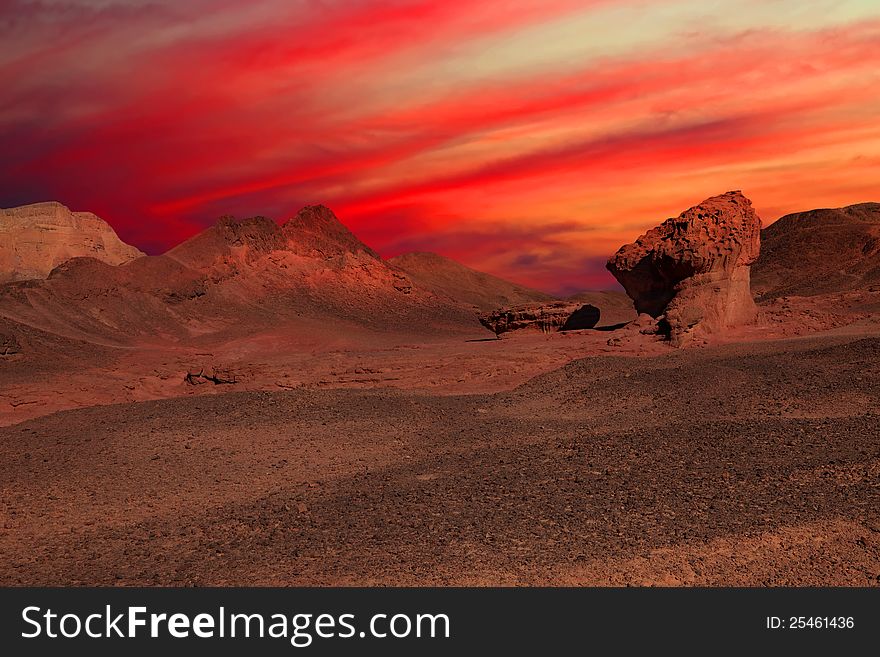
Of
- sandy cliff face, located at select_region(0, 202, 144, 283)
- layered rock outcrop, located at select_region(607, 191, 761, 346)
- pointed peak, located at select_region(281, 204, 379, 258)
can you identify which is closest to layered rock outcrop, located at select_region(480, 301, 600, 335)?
layered rock outcrop, located at select_region(607, 191, 761, 346)

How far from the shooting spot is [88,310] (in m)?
32.1

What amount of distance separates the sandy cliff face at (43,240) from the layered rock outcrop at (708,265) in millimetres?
41531

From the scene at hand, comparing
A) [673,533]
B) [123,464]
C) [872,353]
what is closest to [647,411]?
[872,353]

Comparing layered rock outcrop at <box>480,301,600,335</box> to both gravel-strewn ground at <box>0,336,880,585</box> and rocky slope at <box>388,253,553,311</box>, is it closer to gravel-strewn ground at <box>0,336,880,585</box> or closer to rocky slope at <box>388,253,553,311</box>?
gravel-strewn ground at <box>0,336,880,585</box>

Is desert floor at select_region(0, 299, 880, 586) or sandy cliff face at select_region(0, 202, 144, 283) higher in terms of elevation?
sandy cliff face at select_region(0, 202, 144, 283)

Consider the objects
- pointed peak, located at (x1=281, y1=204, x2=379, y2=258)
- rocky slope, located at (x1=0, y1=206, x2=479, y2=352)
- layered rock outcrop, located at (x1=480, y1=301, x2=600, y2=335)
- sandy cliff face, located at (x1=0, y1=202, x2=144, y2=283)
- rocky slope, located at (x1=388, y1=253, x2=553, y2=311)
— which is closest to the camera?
layered rock outcrop, located at (x1=480, y1=301, x2=600, y2=335)

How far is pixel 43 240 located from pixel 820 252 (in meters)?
47.1

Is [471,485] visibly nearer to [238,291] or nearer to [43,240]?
[238,291]

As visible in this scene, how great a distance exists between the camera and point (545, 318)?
88.4 feet

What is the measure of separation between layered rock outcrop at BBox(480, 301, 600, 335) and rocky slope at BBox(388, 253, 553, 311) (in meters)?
33.7

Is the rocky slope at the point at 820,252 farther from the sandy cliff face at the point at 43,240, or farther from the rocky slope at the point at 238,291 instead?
the sandy cliff face at the point at 43,240

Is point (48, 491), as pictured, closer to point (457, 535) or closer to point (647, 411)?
point (457, 535)

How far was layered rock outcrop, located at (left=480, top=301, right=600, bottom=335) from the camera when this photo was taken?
88.1ft

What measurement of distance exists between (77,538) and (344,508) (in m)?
2.60
